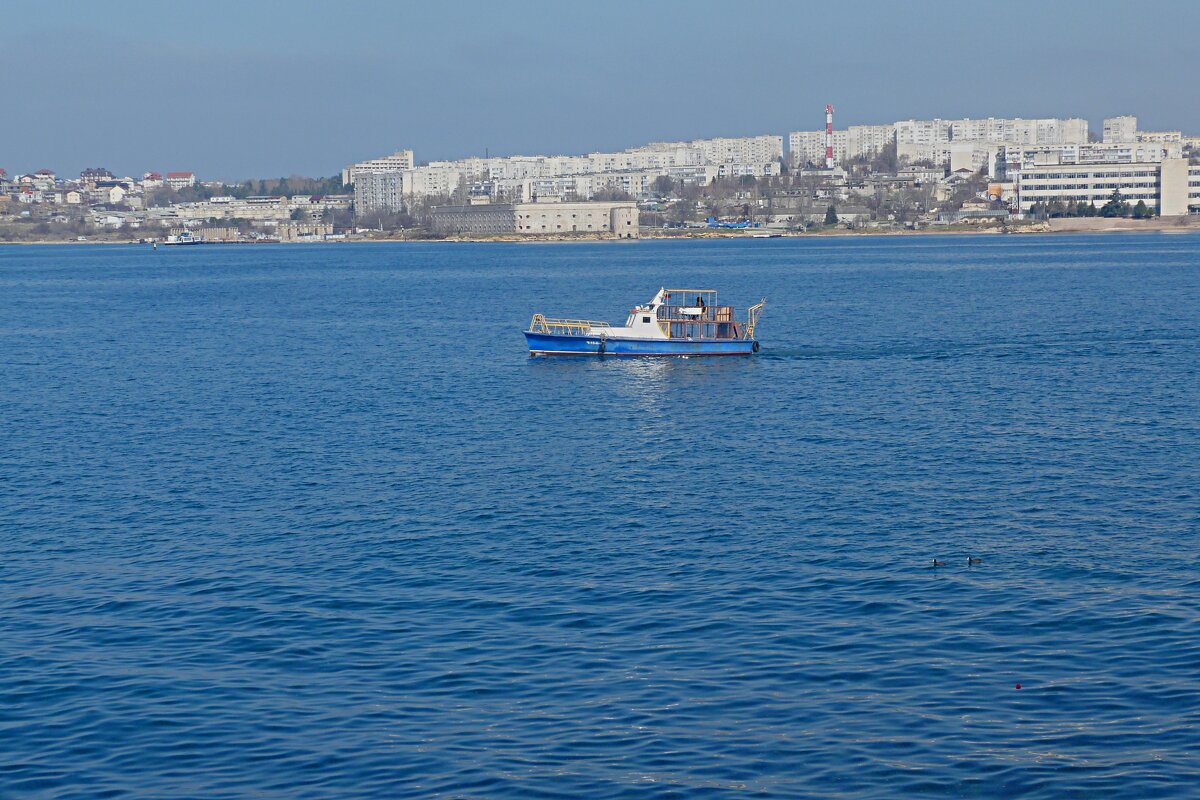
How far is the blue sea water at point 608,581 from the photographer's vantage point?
15.0 metres

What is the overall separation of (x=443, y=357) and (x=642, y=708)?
3970cm

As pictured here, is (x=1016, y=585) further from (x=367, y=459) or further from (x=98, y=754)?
(x=367, y=459)

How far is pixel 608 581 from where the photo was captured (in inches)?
845

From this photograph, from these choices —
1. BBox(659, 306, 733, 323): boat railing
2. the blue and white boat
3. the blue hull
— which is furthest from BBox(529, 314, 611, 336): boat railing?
BBox(659, 306, 733, 323): boat railing

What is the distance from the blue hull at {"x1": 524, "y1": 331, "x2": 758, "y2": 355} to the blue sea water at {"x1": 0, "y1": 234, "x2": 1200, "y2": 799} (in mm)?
2130

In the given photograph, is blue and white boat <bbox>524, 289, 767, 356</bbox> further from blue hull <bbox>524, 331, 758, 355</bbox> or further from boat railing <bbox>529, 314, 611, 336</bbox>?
boat railing <bbox>529, 314, 611, 336</bbox>

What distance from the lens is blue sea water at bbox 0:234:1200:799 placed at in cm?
1504

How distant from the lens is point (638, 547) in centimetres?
2361

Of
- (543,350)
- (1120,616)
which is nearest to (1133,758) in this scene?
(1120,616)

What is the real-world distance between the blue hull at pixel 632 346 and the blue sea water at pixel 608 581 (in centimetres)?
213

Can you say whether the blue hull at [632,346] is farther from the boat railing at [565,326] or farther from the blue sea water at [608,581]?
the blue sea water at [608,581]

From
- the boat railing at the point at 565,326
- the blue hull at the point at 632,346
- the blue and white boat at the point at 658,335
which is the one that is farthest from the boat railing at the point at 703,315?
the boat railing at the point at 565,326

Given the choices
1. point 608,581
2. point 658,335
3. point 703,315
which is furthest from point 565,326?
point 608,581

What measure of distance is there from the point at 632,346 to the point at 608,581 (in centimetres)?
3201
